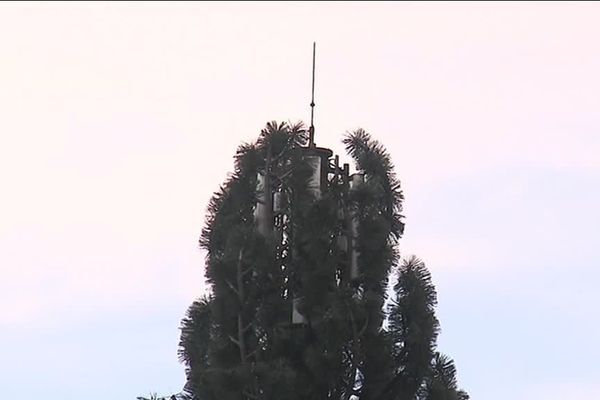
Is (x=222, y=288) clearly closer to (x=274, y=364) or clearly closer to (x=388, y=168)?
(x=274, y=364)

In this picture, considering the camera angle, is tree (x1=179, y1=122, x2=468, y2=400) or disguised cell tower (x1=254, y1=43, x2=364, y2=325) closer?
tree (x1=179, y1=122, x2=468, y2=400)

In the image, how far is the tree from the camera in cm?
1330

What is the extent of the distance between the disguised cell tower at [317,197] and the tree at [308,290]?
0.01 metres

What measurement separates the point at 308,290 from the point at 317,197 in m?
1.05

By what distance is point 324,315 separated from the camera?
43.4 feet

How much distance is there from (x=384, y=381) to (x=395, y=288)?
1035mm

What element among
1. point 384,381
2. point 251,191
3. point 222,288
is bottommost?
point 384,381

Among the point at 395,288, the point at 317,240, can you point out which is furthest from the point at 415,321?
the point at 317,240

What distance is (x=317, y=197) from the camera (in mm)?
13836

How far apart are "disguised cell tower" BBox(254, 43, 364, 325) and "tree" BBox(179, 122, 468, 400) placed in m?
0.01

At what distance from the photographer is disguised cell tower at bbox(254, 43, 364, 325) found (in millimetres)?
13758

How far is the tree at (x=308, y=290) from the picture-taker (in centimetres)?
1330

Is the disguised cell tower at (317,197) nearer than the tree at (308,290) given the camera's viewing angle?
No

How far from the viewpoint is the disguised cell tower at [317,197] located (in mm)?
13758
